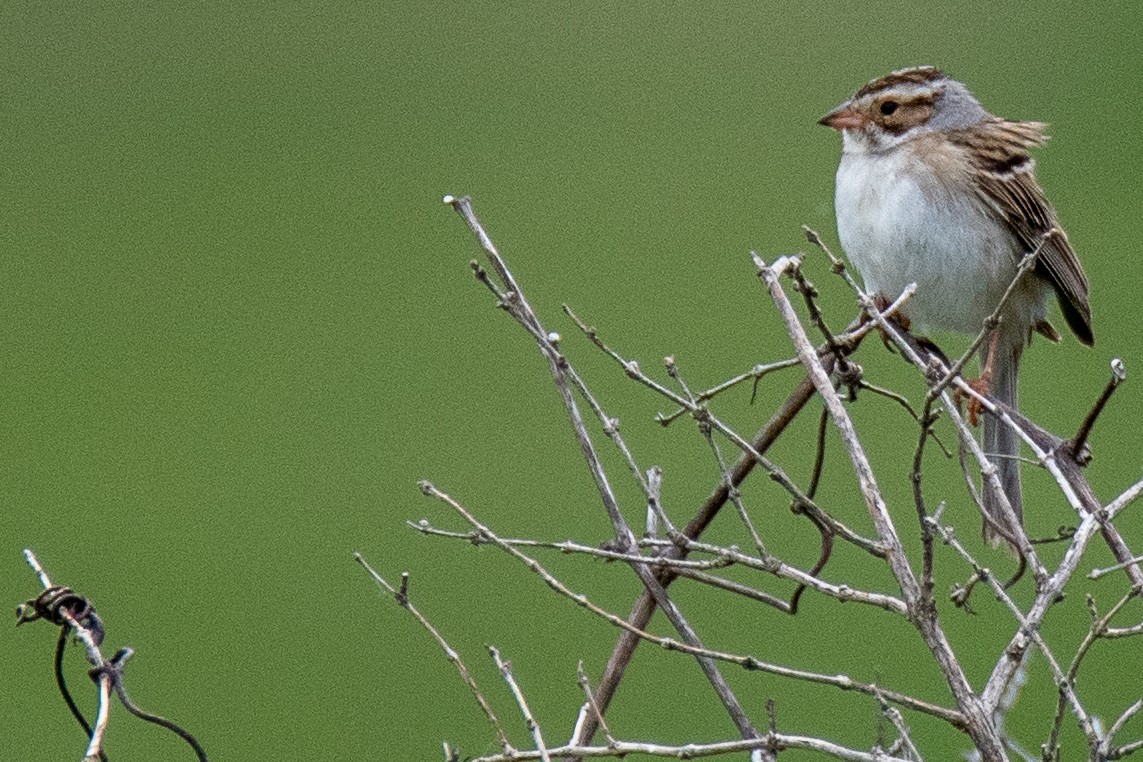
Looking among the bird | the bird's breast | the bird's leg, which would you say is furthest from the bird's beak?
the bird's leg

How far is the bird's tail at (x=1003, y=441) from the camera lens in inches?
136

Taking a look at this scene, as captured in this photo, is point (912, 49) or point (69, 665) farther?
point (912, 49)

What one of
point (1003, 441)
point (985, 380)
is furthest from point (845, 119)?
point (1003, 441)

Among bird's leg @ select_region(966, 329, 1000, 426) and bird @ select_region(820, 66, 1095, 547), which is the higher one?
bird @ select_region(820, 66, 1095, 547)

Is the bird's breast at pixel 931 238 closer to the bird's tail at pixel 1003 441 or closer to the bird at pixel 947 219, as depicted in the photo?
the bird at pixel 947 219

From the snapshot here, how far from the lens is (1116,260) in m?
10.2

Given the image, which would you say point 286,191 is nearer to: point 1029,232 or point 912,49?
point 912,49

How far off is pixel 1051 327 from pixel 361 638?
3371mm

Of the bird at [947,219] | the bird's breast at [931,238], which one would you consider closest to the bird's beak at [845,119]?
the bird at [947,219]

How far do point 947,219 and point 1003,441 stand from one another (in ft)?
2.46

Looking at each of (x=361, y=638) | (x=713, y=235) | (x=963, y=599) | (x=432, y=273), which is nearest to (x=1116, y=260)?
(x=713, y=235)

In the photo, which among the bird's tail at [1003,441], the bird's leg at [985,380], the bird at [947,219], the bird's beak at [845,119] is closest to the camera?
the bird's tail at [1003,441]

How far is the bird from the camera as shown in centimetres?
461

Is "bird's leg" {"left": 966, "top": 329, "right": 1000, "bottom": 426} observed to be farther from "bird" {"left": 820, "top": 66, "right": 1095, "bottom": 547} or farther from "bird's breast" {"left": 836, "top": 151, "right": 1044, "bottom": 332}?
"bird's breast" {"left": 836, "top": 151, "right": 1044, "bottom": 332}
